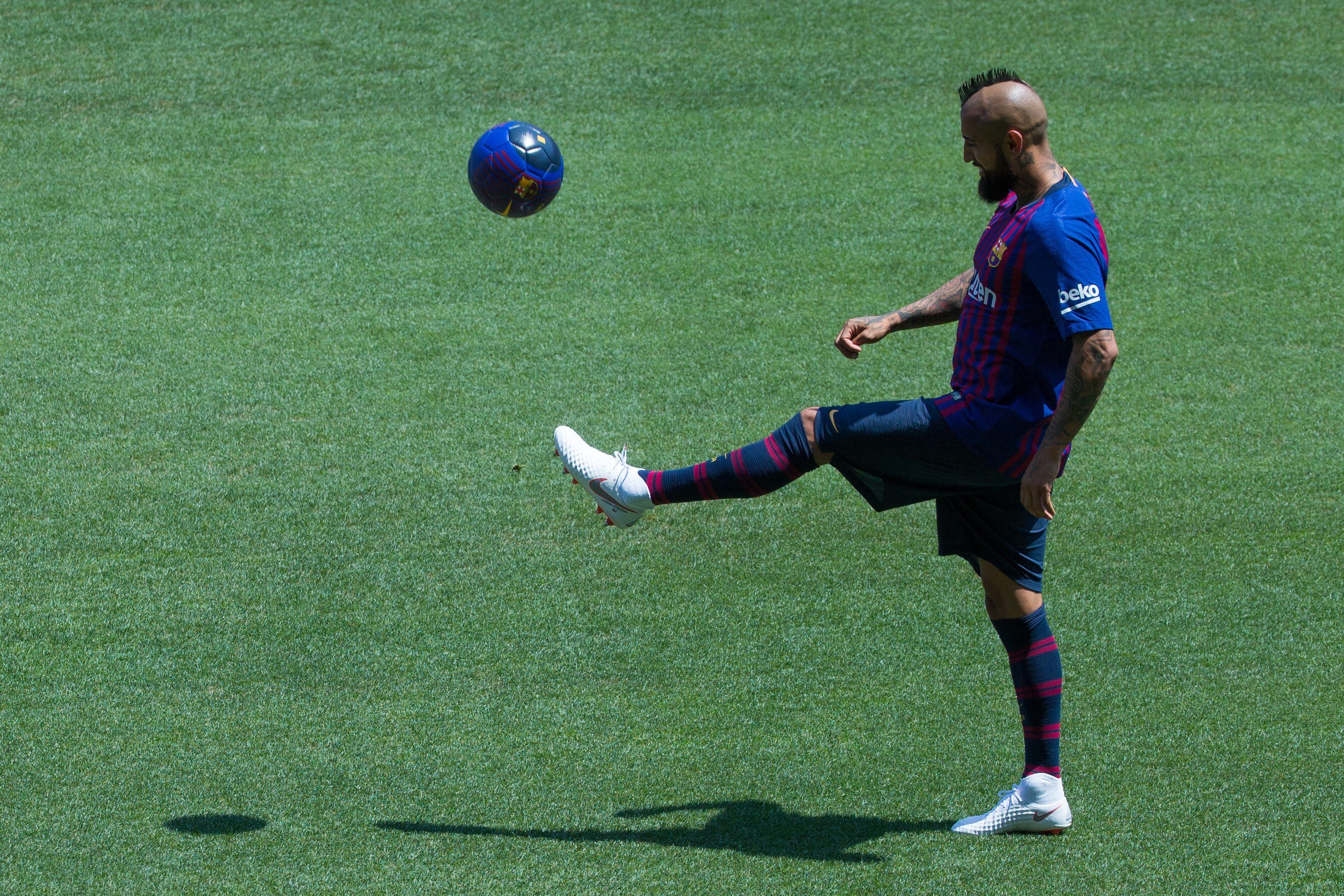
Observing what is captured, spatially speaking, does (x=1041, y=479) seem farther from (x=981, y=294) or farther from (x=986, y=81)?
(x=986, y=81)

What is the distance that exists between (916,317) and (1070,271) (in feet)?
2.43

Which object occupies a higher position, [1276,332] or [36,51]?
[36,51]

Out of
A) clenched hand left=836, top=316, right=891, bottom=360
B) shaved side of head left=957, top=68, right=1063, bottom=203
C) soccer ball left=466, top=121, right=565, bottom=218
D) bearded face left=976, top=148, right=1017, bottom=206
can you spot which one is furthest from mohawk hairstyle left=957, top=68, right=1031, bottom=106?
soccer ball left=466, top=121, right=565, bottom=218

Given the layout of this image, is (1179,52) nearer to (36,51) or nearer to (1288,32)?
(1288,32)

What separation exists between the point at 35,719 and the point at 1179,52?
357 inches

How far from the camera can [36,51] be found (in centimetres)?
963

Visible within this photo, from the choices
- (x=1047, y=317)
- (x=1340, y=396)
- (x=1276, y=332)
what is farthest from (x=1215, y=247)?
(x=1047, y=317)

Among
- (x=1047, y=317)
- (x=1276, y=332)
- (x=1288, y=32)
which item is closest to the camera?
(x=1047, y=317)

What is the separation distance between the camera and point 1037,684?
396 centimetres

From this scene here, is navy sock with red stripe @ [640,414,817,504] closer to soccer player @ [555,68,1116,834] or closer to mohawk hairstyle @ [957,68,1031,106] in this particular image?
soccer player @ [555,68,1116,834]

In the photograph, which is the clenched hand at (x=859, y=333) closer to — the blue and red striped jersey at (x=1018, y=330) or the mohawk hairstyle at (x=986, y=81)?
the blue and red striped jersey at (x=1018, y=330)

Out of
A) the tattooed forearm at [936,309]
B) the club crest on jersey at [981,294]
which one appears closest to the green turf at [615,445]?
the tattooed forearm at [936,309]

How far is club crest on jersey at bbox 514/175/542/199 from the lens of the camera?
5164mm

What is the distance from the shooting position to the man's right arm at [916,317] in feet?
13.7
